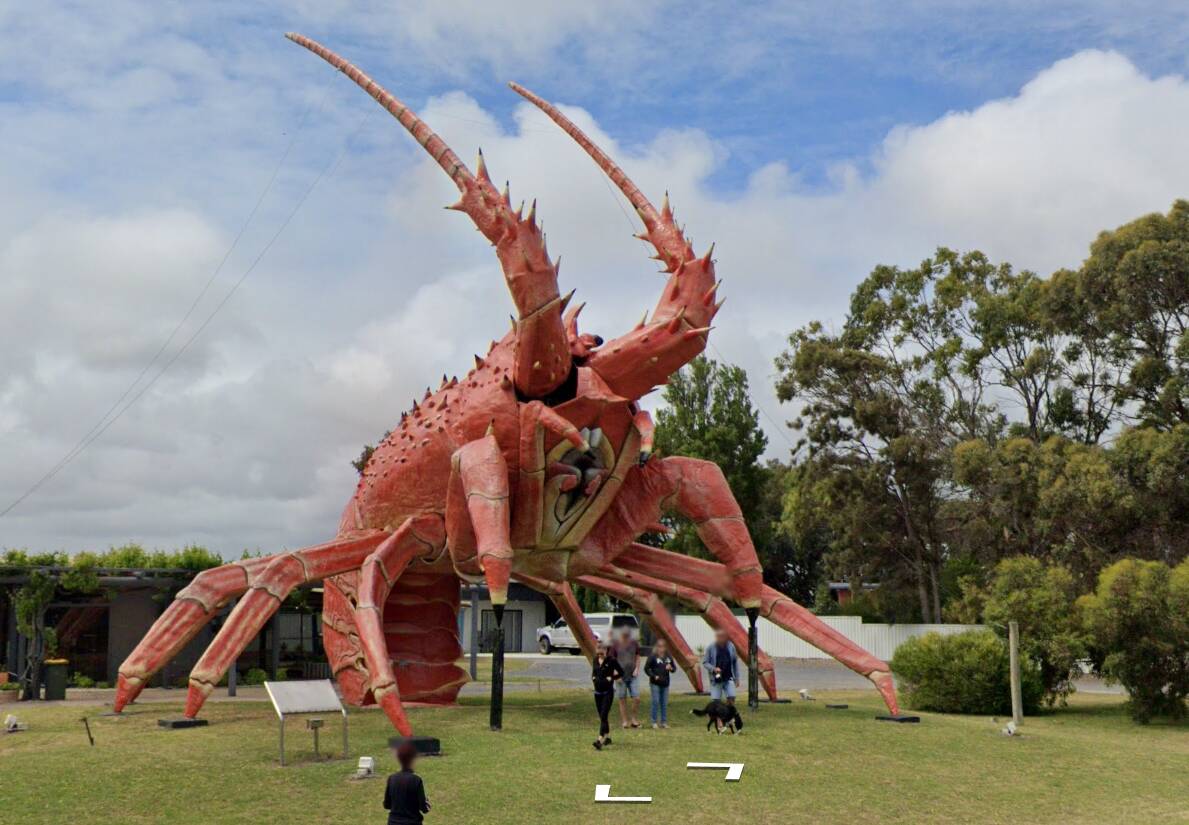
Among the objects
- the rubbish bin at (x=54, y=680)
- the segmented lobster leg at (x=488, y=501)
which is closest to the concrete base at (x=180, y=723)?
the segmented lobster leg at (x=488, y=501)

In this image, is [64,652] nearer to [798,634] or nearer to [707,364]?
[798,634]

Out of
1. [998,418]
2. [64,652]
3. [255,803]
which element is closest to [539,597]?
[998,418]

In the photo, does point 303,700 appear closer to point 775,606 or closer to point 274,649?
point 775,606

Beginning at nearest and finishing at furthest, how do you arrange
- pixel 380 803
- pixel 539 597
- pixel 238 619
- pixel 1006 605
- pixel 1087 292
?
pixel 380 803, pixel 238 619, pixel 1006 605, pixel 1087 292, pixel 539 597

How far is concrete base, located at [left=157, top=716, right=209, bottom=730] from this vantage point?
14391 millimetres

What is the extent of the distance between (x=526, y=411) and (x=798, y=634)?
15.9ft

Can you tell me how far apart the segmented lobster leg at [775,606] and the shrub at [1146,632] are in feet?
14.0

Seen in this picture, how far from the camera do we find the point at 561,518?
570 inches

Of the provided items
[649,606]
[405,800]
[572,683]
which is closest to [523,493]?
[649,606]

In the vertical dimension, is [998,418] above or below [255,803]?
above

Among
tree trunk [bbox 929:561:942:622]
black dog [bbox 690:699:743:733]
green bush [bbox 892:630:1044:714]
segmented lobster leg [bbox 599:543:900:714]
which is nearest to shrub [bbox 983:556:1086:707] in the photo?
green bush [bbox 892:630:1044:714]

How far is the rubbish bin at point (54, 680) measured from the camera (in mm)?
20500

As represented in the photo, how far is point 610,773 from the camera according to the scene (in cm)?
1084

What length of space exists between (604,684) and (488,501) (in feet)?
8.21
